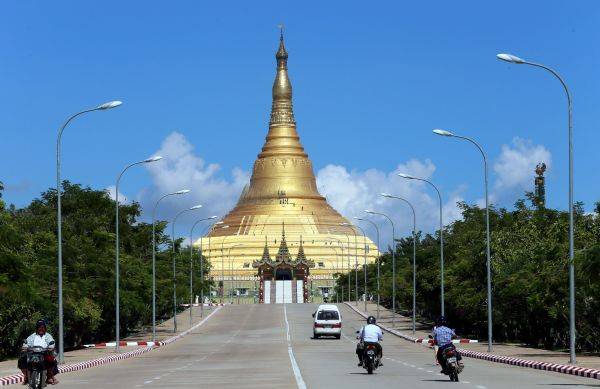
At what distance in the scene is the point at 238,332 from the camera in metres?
69.1

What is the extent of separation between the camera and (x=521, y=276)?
157 ft

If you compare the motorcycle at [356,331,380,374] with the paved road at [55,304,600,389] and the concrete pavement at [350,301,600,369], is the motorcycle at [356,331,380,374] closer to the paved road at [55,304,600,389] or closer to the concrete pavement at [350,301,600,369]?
the paved road at [55,304,600,389]

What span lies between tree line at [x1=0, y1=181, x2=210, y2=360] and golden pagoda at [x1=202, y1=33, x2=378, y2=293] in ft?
248

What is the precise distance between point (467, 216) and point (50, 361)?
46.2m

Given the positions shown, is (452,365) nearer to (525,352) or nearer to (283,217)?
(525,352)

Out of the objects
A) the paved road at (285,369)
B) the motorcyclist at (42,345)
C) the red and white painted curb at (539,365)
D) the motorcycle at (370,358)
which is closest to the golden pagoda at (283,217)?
the paved road at (285,369)

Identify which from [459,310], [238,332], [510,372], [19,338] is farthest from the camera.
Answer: [238,332]

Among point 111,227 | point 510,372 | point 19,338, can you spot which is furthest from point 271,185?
point 510,372

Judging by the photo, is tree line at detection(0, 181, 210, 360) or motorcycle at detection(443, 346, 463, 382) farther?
tree line at detection(0, 181, 210, 360)

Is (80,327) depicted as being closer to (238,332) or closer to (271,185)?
(238,332)

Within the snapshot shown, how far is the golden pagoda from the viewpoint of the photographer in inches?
5901

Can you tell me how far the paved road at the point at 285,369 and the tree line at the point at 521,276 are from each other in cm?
339

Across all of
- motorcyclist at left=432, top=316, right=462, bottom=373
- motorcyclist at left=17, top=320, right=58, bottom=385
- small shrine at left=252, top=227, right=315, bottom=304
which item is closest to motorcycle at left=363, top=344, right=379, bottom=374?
motorcyclist at left=432, top=316, right=462, bottom=373

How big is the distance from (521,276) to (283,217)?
107 m
